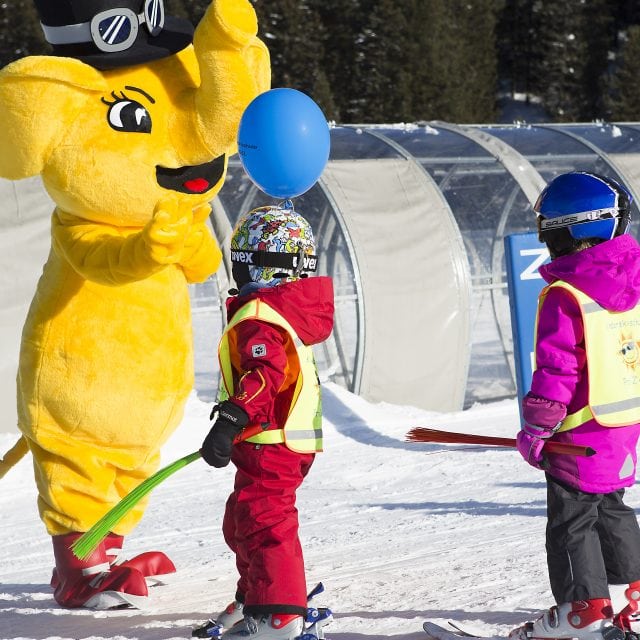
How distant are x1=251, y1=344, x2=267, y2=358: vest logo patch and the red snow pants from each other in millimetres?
327

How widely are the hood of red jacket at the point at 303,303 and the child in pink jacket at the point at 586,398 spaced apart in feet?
2.34

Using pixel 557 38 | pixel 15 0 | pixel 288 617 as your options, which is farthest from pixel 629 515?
pixel 557 38

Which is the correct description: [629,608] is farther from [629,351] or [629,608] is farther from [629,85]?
[629,85]

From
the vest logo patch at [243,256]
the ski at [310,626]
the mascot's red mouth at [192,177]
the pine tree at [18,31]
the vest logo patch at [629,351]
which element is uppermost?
the pine tree at [18,31]

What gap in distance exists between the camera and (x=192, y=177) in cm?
484

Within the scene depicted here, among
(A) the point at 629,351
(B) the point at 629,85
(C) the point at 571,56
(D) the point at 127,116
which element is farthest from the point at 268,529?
(C) the point at 571,56

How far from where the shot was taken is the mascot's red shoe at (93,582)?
444 cm

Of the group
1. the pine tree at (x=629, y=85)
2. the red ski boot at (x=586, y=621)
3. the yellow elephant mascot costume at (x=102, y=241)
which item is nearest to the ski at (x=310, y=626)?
the yellow elephant mascot costume at (x=102, y=241)

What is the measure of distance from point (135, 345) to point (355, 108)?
1811 inches

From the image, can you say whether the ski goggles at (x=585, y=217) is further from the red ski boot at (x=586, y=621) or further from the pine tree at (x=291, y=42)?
the pine tree at (x=291, y=42)

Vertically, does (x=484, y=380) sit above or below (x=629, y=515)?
below

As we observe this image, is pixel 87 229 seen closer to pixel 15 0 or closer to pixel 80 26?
pixel 80 26

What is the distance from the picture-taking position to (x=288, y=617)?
377 centimetres

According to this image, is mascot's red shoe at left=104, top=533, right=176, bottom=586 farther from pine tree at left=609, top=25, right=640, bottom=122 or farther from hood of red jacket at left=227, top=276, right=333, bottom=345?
pine tree at left=609, top=25, right=640, bottom=122
